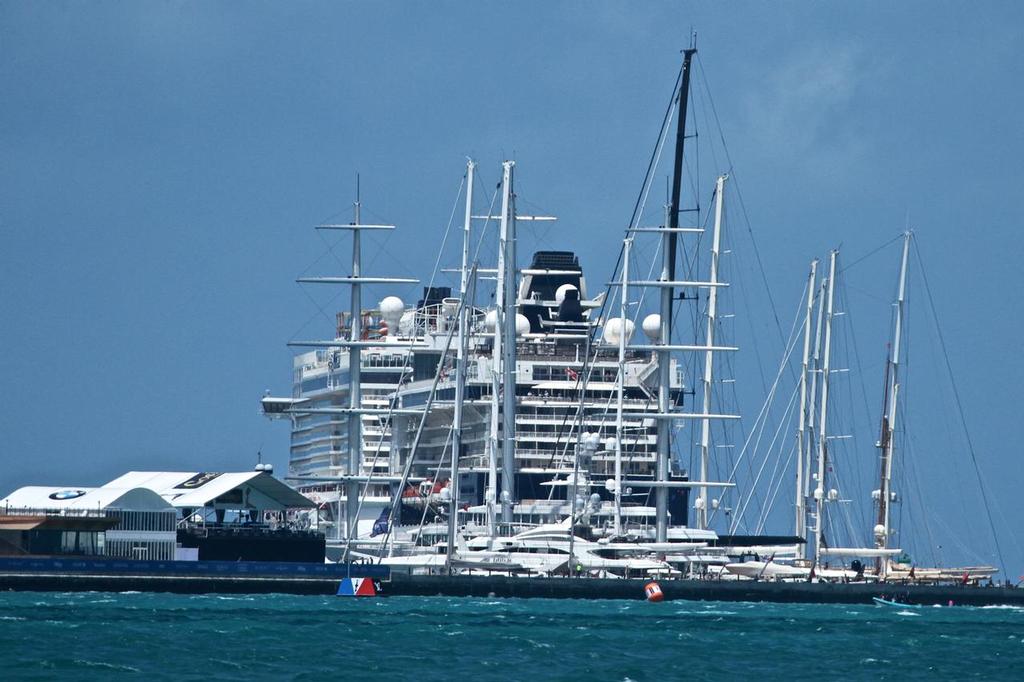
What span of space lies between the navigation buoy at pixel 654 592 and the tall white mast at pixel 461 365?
9.33 meters

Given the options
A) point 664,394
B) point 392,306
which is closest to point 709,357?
point 664,394

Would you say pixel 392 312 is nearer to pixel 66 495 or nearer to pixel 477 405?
pixel 477 405

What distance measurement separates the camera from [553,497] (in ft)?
430

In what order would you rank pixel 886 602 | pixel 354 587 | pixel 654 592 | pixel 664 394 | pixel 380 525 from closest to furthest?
pixel 354 587 < pixel 654 592 < pixel 886 602 < pixel 664 394 < pixel 380 525

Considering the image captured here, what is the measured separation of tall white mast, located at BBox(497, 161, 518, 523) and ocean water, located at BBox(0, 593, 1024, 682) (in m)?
13.3

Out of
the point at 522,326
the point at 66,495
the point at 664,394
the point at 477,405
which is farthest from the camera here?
the point at 522,326

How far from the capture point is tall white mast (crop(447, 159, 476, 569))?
108m

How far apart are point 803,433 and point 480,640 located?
151ft

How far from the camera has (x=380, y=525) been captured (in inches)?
5074

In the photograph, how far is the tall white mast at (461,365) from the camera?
107637mm

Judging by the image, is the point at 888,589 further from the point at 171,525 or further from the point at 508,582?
the point at 171,525

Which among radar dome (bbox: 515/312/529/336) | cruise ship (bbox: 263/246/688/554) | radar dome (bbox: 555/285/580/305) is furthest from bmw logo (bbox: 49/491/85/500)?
radar dome (bbox: 555/285/580/305)

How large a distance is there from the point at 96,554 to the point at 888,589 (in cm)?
3751

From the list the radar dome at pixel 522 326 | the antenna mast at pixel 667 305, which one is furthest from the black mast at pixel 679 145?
the radar dome at pixel 522 326
